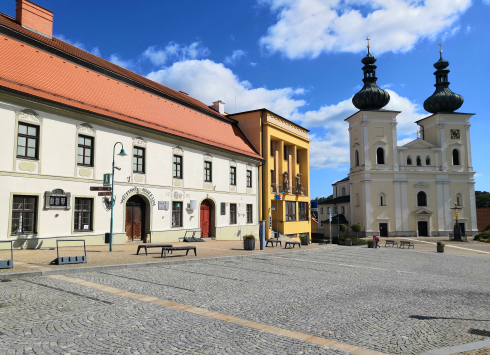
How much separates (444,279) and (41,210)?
1657cm

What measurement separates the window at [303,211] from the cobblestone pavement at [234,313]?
26432mm

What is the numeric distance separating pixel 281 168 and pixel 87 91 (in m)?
20.5

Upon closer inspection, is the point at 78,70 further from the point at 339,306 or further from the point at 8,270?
the point at 339,306

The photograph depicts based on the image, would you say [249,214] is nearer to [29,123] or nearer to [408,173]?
[29,123]

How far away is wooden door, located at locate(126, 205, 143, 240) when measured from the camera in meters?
21.9

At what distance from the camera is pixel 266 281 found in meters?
10.9

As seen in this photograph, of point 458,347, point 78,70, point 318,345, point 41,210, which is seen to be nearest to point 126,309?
point 318,345

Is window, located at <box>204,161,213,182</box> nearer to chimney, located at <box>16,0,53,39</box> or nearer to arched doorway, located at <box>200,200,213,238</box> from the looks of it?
arched doorway, located at <box>200,200,213,238</box>

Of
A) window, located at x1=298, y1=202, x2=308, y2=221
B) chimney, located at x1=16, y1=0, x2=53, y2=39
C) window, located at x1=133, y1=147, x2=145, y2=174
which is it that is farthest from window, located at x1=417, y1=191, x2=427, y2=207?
chimney, located at x1=16, y1=0, x2=53, y2=39

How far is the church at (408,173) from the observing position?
2222 inches

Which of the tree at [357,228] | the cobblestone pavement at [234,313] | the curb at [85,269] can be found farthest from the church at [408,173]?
the cobblestone pavement at [234,313]

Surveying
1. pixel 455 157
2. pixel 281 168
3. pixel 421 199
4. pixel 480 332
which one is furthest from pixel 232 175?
pixel 455 157

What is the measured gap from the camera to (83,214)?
19109mm

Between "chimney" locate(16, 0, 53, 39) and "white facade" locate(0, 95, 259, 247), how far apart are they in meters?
6.87
